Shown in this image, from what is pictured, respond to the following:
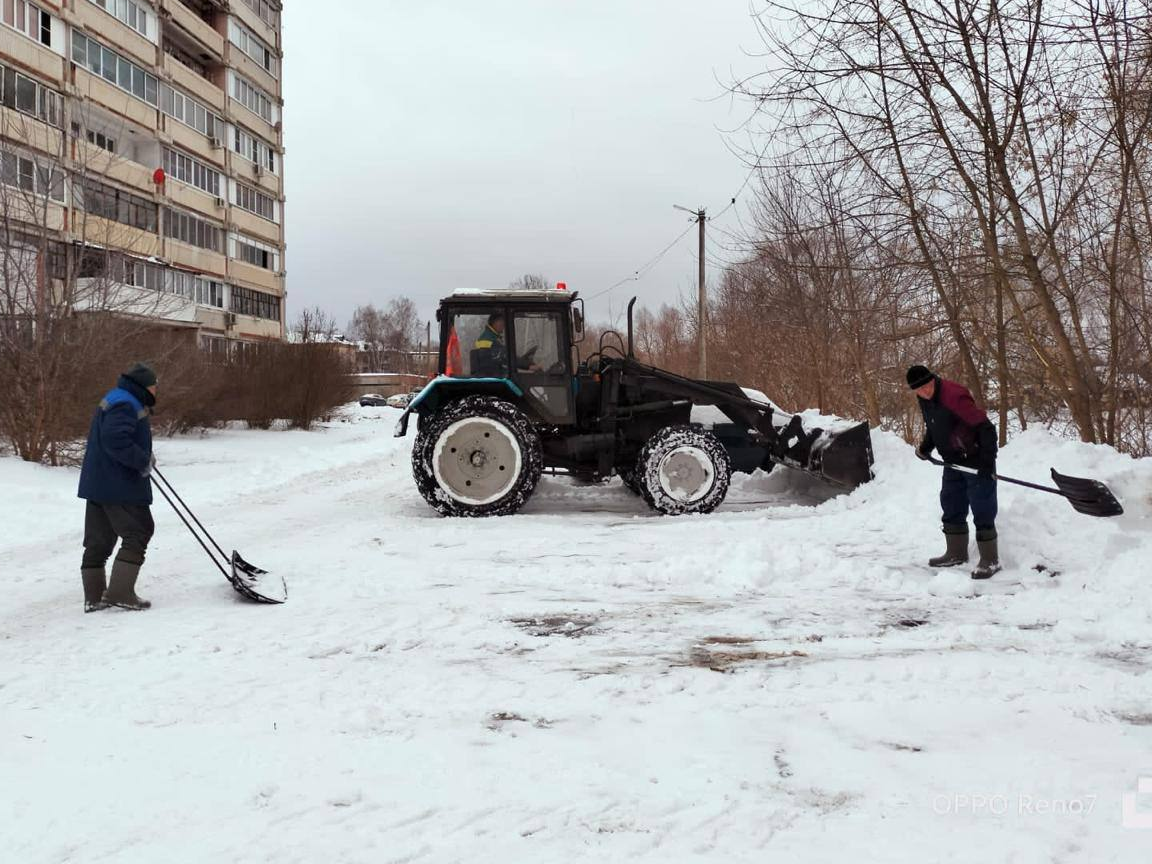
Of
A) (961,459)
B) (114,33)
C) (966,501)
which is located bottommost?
(966,501)

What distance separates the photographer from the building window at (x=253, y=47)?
39625mm

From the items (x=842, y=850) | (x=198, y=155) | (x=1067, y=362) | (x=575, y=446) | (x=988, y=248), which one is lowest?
(x=842, y=850)

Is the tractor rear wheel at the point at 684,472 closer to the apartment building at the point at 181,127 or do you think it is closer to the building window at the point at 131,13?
the apartment building at the point at 181,127

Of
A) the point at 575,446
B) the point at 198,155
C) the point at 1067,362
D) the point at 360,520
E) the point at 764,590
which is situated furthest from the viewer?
the point at 198,155

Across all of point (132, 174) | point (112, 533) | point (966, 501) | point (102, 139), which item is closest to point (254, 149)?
point (102, 139)

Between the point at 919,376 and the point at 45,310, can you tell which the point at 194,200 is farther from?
the point at 919,376

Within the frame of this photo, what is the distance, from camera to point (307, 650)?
443 cm

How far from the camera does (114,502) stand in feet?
17.3

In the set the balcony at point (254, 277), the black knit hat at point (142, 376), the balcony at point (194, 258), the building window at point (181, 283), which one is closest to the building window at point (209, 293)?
the building window at point (181, 283)

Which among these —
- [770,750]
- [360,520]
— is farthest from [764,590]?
[360,520]

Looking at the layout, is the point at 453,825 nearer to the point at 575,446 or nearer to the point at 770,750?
the point at 770,750

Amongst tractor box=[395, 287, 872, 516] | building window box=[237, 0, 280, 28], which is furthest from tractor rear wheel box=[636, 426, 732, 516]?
building window box=[237, 0, 280, 28]

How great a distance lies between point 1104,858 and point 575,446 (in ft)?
24.0

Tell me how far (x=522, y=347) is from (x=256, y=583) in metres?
4.41
